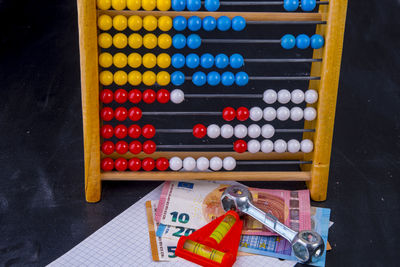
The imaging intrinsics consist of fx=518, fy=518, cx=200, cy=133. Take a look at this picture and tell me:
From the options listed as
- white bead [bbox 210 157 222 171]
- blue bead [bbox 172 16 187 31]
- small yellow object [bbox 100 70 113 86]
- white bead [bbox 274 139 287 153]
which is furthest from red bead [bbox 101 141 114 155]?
white bead [bbox 274 139 287 153]

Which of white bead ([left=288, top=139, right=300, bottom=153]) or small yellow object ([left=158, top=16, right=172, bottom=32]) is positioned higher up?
small yellow object ([left=158, top=16, right=172, bottom=32])

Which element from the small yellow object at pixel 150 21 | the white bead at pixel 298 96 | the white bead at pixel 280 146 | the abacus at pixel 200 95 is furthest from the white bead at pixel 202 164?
the small yellow object at pixel 150 21

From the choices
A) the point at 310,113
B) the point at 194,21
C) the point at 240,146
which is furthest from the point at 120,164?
the point at 310,113

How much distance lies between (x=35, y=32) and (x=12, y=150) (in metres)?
0.87

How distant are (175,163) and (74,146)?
0.44 m

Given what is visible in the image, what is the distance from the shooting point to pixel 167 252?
1.50 m

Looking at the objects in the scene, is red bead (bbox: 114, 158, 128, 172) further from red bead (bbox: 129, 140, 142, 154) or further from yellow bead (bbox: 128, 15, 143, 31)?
yellow bead (bbox: 128, 15, 143, 31)

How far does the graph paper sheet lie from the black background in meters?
0.04

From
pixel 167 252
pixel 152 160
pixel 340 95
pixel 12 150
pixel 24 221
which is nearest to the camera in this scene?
pixel 167 252

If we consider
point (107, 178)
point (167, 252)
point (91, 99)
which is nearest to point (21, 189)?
point (107, 178)

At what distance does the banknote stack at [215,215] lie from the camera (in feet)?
4.97

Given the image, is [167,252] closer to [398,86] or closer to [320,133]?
[320,133]

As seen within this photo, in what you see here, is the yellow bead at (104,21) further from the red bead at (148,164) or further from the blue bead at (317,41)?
the blue bead at (317,41)

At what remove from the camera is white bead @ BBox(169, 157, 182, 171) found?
1700 mm
